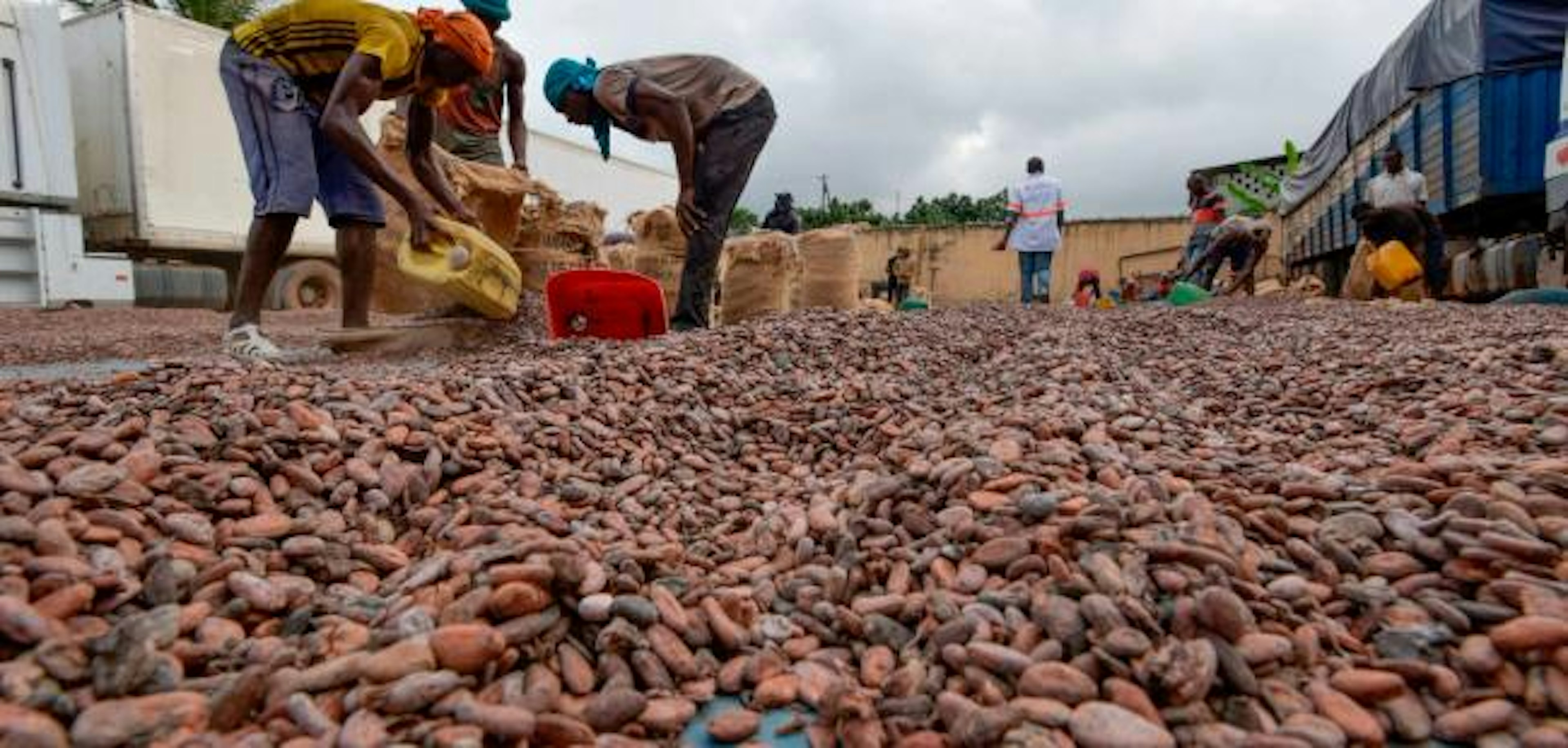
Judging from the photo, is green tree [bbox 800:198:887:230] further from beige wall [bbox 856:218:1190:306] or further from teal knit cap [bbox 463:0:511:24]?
teal knit cap [bbox 463:0:511:24]

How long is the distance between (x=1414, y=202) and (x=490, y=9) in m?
6.18

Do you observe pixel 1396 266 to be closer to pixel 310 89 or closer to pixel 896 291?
pixel 310 89

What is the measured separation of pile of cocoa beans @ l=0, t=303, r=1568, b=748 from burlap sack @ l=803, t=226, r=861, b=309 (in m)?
3.58

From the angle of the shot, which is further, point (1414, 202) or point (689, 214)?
point (1414, 202)

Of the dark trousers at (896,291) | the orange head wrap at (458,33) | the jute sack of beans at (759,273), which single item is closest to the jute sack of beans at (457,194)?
the orange head wrap at (458,33)

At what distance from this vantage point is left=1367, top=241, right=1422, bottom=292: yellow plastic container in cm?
546

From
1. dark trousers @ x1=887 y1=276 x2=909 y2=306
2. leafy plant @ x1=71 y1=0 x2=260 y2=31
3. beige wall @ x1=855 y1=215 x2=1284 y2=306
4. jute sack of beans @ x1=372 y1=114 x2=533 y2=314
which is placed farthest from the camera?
beige wall @ x1=855 y1=215 x2=1284 y2=306

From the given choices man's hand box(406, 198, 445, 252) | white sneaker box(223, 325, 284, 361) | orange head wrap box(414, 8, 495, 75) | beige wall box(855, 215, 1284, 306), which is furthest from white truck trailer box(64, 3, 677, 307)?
beige wall box(855, 215, 1284, 306)

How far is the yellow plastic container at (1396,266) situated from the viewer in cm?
546

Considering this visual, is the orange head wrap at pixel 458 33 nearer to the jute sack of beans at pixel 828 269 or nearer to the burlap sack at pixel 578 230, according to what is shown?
the burlap sack at pixel 578 230

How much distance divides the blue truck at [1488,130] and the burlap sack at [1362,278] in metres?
0.65

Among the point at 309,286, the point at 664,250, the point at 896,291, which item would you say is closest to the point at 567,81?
the point at 664,250

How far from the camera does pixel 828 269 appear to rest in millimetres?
5375

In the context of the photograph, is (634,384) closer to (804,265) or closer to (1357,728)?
(1357,728)
